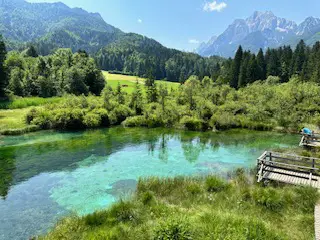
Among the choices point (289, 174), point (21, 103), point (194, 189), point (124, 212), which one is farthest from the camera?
point (21, 103)

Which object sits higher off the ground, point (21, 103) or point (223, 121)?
point (21, 103)

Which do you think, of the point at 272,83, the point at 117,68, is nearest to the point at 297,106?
the point at 272,83

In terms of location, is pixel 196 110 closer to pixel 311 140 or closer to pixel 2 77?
pixel 311 140

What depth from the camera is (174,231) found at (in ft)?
27.5

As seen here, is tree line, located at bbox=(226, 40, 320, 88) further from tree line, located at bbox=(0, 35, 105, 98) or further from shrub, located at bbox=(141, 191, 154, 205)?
shrub, located at bbox=(141, 191, 154, 205)

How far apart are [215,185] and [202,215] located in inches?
168

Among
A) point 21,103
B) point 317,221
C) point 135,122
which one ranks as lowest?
point 135,122

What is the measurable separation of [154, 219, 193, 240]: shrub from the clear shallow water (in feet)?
22.4

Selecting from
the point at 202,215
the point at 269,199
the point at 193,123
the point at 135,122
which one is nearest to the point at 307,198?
the point at 269,199

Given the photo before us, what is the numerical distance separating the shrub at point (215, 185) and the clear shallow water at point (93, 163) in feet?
16.2

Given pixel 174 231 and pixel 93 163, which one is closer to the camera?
pixel 174 231

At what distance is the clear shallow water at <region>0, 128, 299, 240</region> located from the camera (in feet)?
48.3

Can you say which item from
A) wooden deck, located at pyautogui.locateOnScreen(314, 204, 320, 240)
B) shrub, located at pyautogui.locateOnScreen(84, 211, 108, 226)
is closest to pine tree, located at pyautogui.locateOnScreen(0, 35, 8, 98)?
shrub, located at pyautogui.locateOnScreen(84, 211, 108, 226)

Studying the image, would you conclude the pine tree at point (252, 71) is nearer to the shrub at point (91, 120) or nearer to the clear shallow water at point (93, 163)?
the clear shallow water at point (93, 163)
